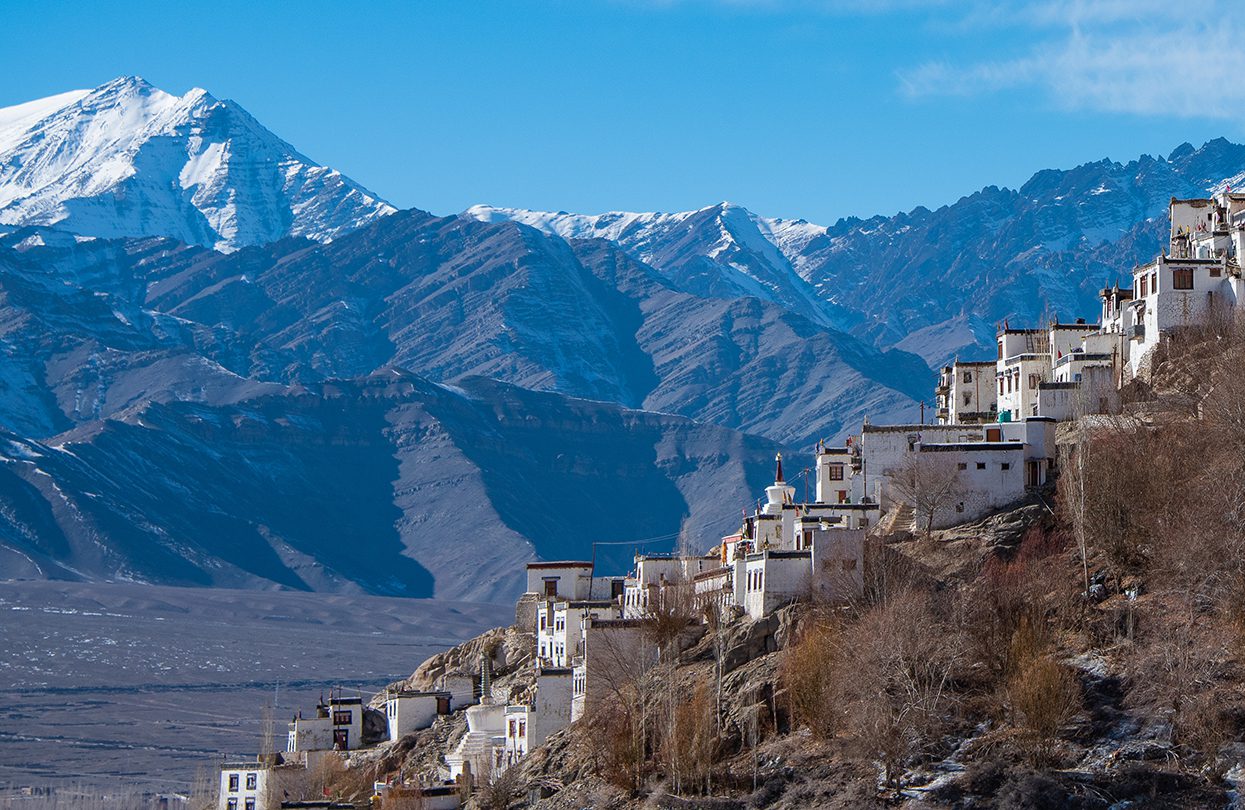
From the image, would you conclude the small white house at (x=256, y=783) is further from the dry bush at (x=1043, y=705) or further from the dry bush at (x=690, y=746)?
the dry bush at (x=1043, y=705)

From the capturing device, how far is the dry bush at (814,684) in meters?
80.5

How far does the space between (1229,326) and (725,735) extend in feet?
98.2

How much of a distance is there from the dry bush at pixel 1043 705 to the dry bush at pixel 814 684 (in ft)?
23.4

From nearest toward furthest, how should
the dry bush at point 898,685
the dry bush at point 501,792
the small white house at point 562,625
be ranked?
the dry bush at point 898,685 → the dry bush at point 501,792 → the small white house at point 562,625

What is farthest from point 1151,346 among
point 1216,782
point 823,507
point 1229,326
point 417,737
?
point 417,737

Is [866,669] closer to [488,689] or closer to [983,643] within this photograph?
[983,643]

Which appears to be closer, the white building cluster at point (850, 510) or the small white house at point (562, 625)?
the white building cluster at point (850, 510)

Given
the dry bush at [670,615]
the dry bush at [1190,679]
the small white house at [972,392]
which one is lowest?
the dry bush at [1190,679]

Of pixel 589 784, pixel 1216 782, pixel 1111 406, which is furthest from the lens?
pixel 1111 406

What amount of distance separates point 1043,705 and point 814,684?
923 centimetres

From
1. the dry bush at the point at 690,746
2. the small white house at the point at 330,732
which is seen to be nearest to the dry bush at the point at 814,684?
the dry bush at the point at 690,746

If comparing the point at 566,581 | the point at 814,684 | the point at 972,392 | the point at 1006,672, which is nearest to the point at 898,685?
the point at 814,684

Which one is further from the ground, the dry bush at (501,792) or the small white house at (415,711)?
the small white house at (415,711)

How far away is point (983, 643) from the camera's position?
81.4 metres
